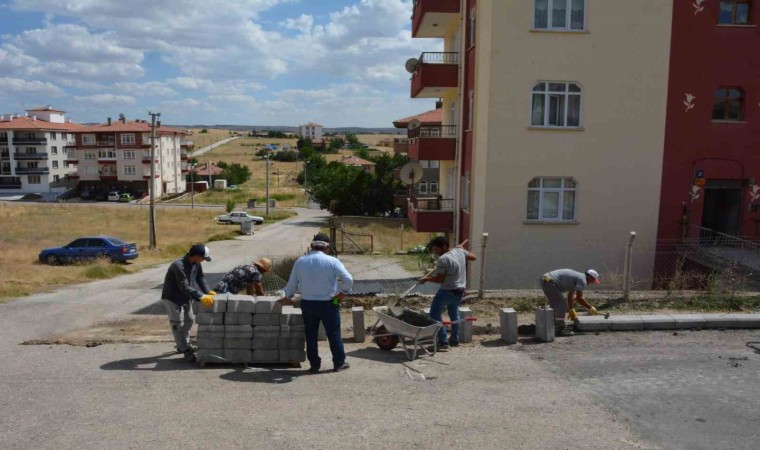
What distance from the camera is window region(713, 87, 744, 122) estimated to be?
55.0 ft

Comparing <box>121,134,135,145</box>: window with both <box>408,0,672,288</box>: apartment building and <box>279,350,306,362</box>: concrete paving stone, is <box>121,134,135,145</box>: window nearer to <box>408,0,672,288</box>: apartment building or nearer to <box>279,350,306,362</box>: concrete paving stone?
<box>408,0,672,288</box>: apartment building

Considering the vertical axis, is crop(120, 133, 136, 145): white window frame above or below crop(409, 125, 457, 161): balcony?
above

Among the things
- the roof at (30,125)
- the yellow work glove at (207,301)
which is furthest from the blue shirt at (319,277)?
the roof at (30,125)

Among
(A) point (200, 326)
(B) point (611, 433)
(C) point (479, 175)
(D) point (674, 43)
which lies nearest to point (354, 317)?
(A) point (200, 326)

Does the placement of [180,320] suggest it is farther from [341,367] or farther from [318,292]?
[341,367]

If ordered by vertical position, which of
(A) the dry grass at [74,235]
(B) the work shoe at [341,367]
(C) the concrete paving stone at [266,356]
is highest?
(C) the concrete paving stone at [266,356]

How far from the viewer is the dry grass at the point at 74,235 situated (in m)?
22.0

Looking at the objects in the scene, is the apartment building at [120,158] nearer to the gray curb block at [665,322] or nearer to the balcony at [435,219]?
the balcony at [435,219]

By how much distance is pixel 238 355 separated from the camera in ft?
25.4

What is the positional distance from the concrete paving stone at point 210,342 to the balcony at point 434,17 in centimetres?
1532

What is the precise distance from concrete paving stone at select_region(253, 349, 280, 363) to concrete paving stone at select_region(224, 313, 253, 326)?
398 millimetres

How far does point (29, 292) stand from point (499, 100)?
1468cm

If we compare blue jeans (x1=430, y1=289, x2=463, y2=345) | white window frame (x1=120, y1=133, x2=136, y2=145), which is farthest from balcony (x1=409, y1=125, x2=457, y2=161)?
white window frame (x1=120, y1=133, x2=136, y2=145)

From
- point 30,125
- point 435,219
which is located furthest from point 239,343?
point 30,125
